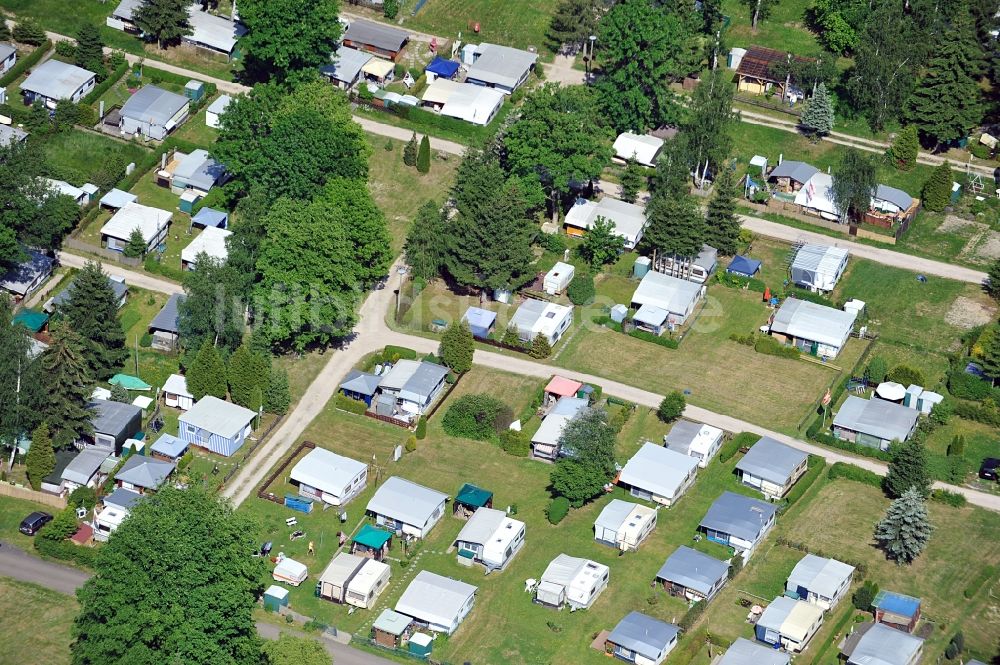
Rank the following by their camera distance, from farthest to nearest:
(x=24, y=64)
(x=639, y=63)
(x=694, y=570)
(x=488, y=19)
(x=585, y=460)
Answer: (x=488, y=19) → (x=24, y=64) → (x=639, y=63) → (x=585, y=460) → (x=694, y=570)

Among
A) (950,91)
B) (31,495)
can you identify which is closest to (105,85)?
(31,495)

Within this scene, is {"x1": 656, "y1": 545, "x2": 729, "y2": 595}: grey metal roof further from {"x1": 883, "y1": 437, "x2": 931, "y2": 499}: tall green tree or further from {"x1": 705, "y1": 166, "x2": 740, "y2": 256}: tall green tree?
{"x1": 705, "y1": 166, "x2": 740, "y2": 256}: tall green tree

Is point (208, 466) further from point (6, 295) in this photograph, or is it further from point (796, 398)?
point (796, 398)

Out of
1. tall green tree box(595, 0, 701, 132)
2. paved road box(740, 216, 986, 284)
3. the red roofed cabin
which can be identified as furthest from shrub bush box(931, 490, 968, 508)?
tall green tree box(595, 0, 701, 132)

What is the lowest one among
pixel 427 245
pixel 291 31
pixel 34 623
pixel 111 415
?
pixel 34 623

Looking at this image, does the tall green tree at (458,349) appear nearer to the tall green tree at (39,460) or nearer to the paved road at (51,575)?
the paved road at (51,575)

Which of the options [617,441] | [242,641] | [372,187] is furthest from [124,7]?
[242,641]

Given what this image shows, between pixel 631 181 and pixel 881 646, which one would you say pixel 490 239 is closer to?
pixel 631 181
